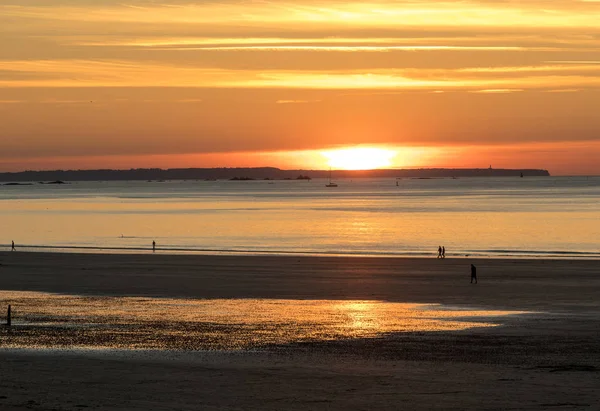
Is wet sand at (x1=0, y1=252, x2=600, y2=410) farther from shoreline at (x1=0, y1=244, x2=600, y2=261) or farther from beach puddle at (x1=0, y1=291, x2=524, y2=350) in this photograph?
shoreline at (x1=0, y1=244, x2=600, y2=261)

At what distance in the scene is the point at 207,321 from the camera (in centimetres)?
3606

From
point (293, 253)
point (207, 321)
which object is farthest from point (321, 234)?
point (207, 321)

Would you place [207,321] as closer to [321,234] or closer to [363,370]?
[363,370]

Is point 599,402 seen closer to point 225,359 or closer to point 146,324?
point 225,359

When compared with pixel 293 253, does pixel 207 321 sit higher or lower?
lower

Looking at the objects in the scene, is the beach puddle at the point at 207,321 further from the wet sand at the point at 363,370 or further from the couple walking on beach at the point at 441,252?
the couple walking on beach at the point at 441,252

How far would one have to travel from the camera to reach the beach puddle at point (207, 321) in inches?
1216

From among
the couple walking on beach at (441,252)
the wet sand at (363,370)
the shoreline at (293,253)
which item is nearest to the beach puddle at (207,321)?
the wet sand at (363,370)

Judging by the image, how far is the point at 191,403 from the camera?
22062 mm

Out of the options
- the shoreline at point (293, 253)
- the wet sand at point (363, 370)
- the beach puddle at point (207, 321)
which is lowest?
the wet sand at point (363, 370)

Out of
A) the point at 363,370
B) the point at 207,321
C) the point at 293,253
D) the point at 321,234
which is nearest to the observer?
the point at 363,370

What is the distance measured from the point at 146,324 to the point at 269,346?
682 centimetres


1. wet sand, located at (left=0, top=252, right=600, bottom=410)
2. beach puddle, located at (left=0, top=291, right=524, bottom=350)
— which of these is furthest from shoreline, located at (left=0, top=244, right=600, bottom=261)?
beach puddle, located at (left=0, top=291, right=524, bottom=350)

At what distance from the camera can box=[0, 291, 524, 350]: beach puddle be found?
3089 cm
